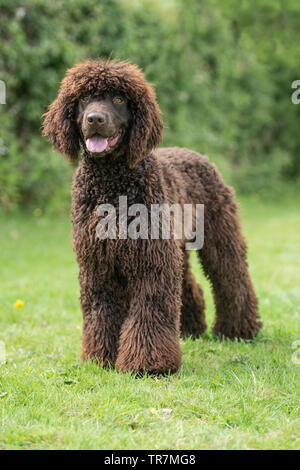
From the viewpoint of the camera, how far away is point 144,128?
13.3ft

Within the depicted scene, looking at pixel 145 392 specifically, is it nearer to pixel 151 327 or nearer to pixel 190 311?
pixel 151 327

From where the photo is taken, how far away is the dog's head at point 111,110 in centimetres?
396

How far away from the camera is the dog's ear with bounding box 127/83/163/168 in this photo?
4039 mm

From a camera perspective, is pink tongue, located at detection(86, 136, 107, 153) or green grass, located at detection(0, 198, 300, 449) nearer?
green grass, located at detection(0, 198, 300, 449)

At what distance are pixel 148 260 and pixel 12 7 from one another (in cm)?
749

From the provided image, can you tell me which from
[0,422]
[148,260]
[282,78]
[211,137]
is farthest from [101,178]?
[282,78]

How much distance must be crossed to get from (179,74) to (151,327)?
11.2 meters

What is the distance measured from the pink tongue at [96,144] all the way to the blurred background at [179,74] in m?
3.39

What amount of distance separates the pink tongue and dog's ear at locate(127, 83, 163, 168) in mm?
198

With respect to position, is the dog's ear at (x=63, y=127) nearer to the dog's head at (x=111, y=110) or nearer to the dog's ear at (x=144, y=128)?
the dog's head at (x=111, y=110)
